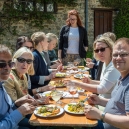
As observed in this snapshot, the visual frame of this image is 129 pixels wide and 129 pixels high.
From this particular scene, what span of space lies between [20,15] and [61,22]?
6.14 feet

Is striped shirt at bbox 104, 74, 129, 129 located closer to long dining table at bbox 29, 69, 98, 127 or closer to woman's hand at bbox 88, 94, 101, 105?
long dining table at bbox 29, 69, 98, 127

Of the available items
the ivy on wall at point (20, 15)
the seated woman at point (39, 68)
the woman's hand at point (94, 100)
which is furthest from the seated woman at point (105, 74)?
the ivy on wall at point (20, 15)

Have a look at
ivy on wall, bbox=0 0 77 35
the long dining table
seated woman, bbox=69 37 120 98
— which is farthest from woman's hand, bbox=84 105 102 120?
ivy on wall, bbox=0 0 77 35

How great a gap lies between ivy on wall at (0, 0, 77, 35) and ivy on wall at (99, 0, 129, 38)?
2362 mm

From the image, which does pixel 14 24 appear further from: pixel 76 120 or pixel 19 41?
pixel 76 120

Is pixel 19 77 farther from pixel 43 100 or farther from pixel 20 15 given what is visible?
pixel 20 15

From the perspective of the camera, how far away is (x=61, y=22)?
1005 centimetres

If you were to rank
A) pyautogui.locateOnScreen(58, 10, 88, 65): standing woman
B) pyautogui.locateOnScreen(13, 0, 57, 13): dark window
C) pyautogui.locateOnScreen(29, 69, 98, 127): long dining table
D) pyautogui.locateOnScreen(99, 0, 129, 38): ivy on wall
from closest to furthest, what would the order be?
pyautogui.locateOnScreen(29, 69, 98, 127): long dining table
pyautogui.locateOnScreen(58, 10, 88, 65): standing woman
pyautogui.locateOnScreen(13, 0, 57, 13): dark window
pyautogui.locateOnScreen(99, 0, 129, 38): ivy on wall

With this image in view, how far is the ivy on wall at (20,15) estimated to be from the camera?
9.18 metres

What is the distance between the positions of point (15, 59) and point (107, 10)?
887cm

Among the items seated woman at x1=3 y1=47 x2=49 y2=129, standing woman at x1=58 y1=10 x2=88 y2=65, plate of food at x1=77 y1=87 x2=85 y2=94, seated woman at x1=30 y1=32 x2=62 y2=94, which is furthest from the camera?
standing woman at x1=58 y1=10 x2=88 y2=65

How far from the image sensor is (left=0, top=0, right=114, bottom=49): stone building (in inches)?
373

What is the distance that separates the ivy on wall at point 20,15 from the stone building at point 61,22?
16 centimetres

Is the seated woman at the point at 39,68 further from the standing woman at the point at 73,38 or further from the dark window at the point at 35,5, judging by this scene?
the dark window at the point at 35,5
